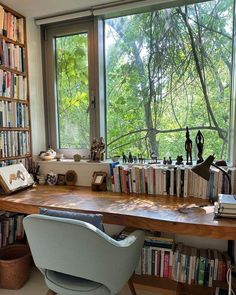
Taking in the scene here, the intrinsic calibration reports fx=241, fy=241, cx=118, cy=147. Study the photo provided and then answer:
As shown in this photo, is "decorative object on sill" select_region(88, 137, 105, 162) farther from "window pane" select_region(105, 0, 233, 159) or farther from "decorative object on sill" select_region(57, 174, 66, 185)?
"decorative object on sill" select_region(57, 174, 66, 185)

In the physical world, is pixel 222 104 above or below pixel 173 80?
below

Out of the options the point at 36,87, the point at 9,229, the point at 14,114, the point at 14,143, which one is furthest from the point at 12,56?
the point at 9,229

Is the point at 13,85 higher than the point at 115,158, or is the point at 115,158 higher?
the point at 13,85

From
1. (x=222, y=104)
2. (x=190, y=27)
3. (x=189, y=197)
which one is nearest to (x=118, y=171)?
(x=189, y=197)

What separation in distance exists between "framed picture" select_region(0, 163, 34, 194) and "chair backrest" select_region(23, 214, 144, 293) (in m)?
0.83

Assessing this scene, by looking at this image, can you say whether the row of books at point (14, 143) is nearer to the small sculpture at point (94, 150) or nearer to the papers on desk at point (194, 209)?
the small sculpture at point (94, 150)

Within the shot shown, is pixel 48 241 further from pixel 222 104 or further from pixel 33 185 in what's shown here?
pixel 222 104

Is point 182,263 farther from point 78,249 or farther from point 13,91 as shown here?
point 13,91

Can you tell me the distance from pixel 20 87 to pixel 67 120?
563mm

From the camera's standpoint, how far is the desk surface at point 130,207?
1.35m

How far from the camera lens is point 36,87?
2.47 metres

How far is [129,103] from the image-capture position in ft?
7.64

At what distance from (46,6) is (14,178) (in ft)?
4.97

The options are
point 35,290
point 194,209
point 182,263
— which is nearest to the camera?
point 194,209
